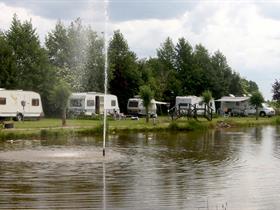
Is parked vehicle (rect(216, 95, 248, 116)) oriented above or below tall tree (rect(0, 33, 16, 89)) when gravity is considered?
below

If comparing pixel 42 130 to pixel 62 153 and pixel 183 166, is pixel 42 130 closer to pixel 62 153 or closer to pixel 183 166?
pixel 62 153

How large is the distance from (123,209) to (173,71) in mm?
73651

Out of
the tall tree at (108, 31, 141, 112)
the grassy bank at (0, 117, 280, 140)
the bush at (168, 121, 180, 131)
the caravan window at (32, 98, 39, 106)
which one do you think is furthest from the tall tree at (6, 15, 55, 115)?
the bush at (168, 121, 180, 131)

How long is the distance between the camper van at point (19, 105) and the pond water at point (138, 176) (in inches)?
686

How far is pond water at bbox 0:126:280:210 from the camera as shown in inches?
546

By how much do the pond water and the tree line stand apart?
21.9 meters

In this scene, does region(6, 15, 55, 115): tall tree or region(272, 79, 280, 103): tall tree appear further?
region(272, 79, 280, 103): tall tree

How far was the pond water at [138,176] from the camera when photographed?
45.5ft

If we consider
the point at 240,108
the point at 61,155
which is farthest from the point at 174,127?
the point at 240,108

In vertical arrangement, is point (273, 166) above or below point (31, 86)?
below

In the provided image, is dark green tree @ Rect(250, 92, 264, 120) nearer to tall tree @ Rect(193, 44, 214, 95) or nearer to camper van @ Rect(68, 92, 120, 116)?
camper van @ Rect(68, 92, 120, 116)

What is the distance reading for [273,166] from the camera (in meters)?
22.0

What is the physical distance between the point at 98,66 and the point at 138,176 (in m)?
53.9

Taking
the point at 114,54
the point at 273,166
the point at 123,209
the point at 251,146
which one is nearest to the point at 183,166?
the point at 273,166
